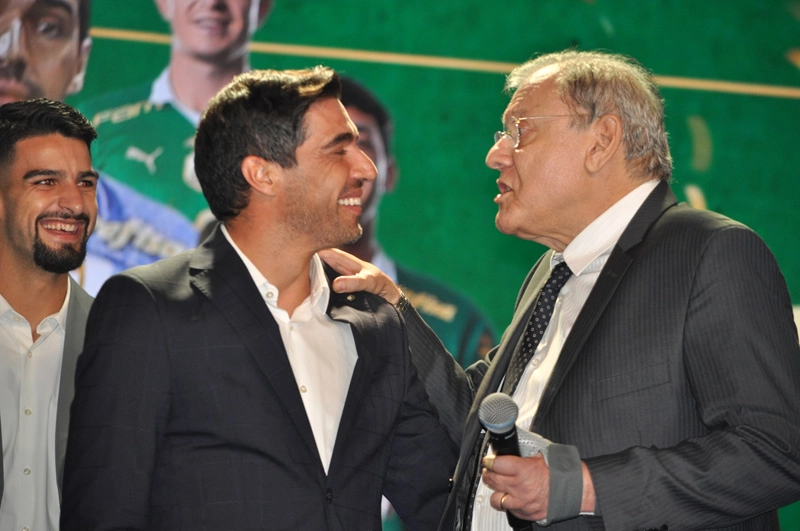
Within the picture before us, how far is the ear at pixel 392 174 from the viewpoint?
4098 millimetres

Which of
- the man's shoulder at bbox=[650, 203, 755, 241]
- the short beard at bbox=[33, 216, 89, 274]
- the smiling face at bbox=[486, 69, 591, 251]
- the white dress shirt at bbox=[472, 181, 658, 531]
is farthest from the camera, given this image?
the short beard at bbox=[33, 216, 89, 274]

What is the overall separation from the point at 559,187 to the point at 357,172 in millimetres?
502

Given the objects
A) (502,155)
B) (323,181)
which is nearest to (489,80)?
(502,155)

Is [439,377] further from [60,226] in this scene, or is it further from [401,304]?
[60,226]

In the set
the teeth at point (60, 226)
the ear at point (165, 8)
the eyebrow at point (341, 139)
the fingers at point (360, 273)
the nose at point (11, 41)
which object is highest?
the ear at point (165, 8)

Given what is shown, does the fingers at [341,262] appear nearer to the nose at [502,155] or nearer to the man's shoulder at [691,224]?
→ the nose at [502,155]

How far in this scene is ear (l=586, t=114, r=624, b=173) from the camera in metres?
2.27

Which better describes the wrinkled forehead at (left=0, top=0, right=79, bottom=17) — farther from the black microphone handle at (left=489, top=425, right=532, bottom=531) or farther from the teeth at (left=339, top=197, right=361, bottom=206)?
the black microphone handle at (left=489, top=425, right=532, bottom=531)

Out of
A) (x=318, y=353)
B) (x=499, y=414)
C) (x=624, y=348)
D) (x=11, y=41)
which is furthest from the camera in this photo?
(x=11, y=41)

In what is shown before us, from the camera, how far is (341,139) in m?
2.22

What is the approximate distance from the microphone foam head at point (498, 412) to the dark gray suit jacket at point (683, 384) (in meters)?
0.22

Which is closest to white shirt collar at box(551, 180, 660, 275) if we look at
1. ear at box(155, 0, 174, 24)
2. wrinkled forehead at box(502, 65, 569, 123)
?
wrinkled forehead at box(502, 65, 569, 123)

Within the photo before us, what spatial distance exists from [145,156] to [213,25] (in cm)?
61

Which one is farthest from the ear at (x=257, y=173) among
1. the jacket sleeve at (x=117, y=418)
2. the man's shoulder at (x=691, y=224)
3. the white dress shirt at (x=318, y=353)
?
the man's shoulder at (x=691, y=224)
